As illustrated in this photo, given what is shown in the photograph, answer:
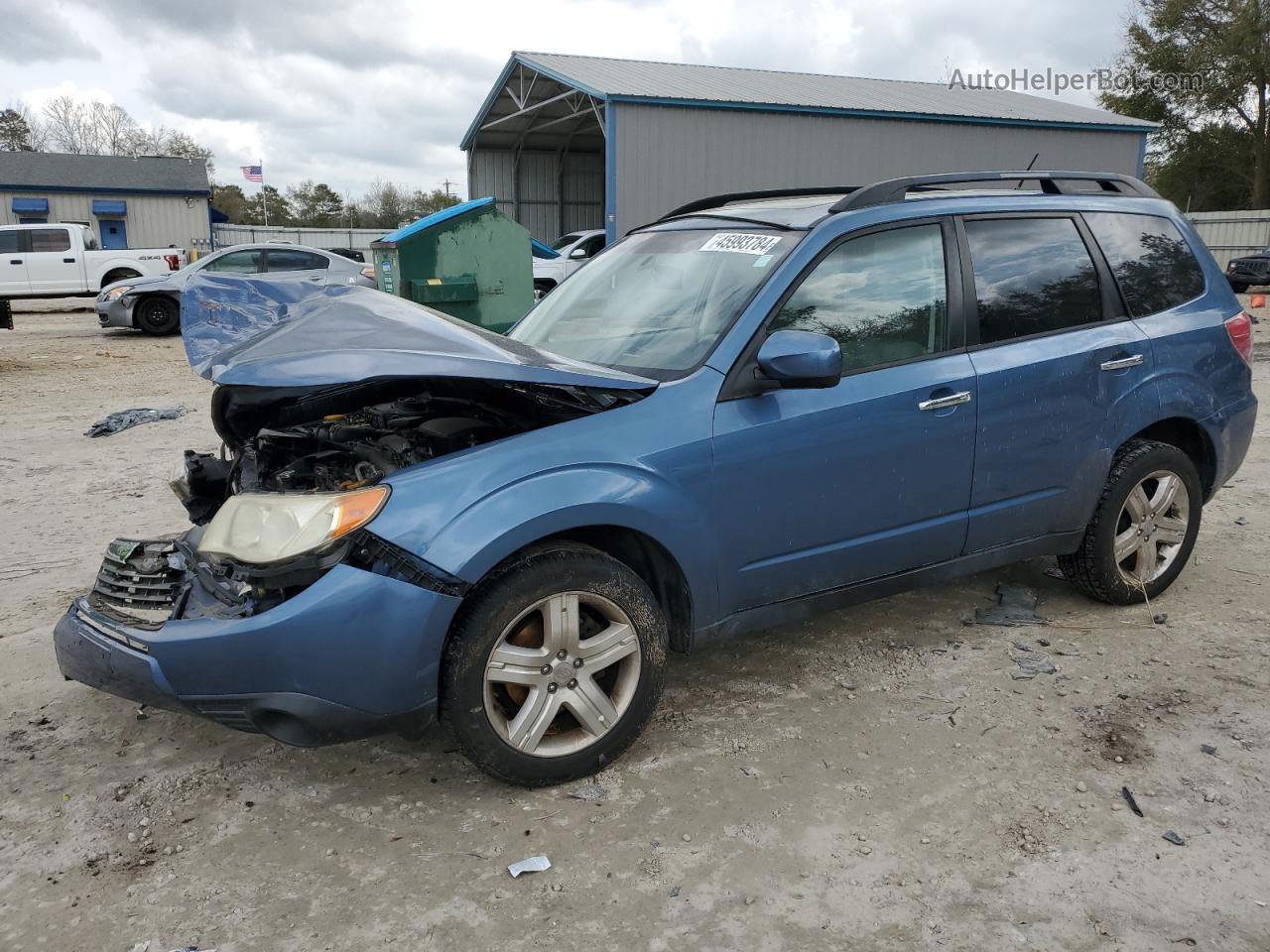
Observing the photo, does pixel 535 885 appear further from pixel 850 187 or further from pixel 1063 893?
pixel 850 187

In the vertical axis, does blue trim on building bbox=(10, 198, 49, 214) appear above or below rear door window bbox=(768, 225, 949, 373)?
above

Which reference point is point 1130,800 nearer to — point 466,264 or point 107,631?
point 107,631

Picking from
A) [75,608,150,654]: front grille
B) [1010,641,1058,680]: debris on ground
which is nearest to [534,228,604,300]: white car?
[1010,641,1058,680]: debris on ground

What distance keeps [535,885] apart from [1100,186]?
148 inches

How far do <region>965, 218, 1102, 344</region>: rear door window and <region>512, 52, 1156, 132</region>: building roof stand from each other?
48.7 feet

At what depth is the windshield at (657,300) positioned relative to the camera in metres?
3.22

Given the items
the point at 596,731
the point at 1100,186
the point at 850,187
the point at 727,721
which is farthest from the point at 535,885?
the point at 1100,186

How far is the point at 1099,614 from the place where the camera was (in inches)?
164

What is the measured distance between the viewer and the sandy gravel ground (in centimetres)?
231

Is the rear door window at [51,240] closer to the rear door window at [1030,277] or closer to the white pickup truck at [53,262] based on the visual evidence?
the white pickup truck at [53,262]

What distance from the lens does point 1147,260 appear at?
4082 millimetres

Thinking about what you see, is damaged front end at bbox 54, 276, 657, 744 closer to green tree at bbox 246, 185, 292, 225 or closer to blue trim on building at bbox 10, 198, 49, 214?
blue trim on building at bbox 10, 198, 49, 214

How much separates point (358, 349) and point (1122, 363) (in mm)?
2911

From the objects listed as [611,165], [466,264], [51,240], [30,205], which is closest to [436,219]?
[466,264]
